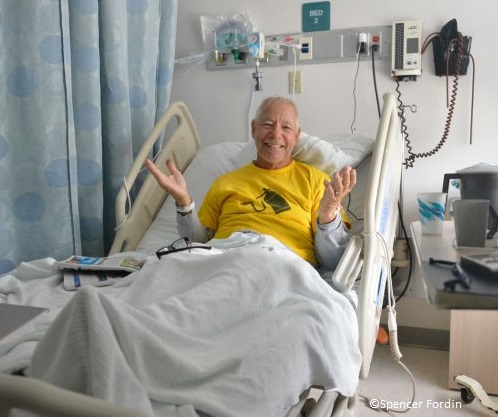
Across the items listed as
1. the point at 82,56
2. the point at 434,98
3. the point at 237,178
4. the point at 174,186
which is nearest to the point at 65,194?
the point at 174,186

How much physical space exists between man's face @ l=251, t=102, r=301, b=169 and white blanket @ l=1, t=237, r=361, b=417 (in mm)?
748

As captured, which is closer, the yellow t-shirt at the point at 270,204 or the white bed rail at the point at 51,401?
the white bed rail at the point at 51,401

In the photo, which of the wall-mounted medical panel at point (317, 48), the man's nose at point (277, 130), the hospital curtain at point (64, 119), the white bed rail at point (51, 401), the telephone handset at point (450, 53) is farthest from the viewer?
the wall-mounted medical panel at point (317, 48)

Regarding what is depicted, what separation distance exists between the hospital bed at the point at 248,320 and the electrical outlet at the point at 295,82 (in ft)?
1.88

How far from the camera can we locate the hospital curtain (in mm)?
1752

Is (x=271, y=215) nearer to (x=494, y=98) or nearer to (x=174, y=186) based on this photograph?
(x=174, y=186)

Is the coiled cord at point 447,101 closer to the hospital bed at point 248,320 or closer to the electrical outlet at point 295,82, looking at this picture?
the hospital bed at point 248,320

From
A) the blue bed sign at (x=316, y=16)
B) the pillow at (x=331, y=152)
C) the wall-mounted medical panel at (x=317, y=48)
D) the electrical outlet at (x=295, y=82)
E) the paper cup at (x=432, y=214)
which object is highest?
the blue bed sign at (x=316, y=16)

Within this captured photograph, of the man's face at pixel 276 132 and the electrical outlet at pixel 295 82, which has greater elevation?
the electrical outlet at pixel 295 82

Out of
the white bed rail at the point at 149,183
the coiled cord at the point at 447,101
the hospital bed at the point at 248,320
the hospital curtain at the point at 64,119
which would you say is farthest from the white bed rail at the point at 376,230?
the hospital curtain at the point at 64,119

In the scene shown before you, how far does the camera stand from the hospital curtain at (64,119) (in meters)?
1.75

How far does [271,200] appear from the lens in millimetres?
1972

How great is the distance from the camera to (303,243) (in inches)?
74.0

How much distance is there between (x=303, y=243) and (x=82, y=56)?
1.09 meters
